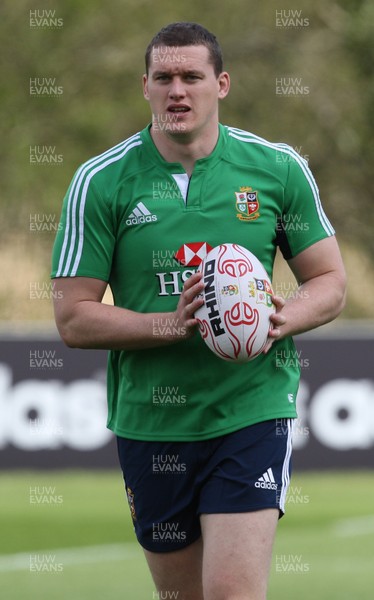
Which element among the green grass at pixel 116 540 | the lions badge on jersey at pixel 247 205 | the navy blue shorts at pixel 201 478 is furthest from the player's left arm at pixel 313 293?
the green grass at pixel 116 540

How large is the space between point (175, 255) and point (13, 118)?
18556 millimetres

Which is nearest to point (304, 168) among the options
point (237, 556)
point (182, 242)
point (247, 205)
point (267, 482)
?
point (247, 205)

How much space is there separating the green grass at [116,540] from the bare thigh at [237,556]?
3.42 metres

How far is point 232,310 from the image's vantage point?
4.81 m

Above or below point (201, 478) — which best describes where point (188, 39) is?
above

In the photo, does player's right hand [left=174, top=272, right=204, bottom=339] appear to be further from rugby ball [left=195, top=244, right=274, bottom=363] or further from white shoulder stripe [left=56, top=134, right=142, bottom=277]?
white shoulder stripe [left=56, top=134, right=142, bottom=277]

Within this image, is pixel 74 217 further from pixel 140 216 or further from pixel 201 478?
pixel 201 478

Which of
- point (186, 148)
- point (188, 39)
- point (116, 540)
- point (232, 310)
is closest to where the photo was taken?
point (232, 310)

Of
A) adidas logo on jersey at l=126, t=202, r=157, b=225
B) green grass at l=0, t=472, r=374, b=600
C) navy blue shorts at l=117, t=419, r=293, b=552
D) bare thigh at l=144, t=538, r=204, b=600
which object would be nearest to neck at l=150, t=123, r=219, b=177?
adidas logo on jersey at l=126, t=202, r=157, b=225

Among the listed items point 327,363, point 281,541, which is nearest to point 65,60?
point 327,363

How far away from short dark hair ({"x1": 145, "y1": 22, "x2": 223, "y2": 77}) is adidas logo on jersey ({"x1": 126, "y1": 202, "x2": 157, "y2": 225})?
53cm

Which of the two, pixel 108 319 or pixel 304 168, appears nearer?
pixel 108 319

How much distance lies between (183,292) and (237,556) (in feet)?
3.14

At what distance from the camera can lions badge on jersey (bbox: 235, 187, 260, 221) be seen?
16.6 feet
